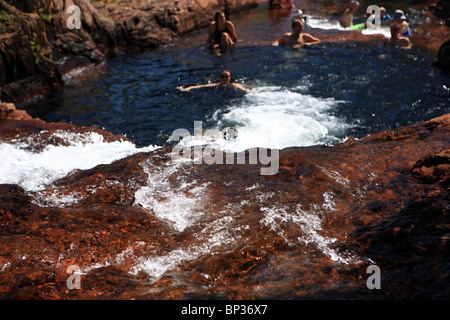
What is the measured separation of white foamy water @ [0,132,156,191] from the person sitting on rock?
26.9ft

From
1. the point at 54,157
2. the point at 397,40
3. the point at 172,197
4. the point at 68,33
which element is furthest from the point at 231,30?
the point at 172,197

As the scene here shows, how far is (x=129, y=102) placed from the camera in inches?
307

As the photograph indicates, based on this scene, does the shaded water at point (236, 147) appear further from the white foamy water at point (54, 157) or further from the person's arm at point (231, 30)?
the person's arm at point (231, 30)

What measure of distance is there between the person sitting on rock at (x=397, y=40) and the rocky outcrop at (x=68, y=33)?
673 cm

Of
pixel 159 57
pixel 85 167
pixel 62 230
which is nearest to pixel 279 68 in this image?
pixel 159 57

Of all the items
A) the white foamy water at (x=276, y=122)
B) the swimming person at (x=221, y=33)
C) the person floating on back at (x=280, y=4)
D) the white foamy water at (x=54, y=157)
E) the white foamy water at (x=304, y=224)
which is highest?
the person floating on back at (x=280, y=4)

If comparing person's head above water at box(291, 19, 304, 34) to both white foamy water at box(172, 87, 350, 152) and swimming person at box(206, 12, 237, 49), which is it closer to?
swimming person at box(206, 12, 237, 49)

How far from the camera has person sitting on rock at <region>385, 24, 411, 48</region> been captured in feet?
33.8

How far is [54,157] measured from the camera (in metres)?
5.07

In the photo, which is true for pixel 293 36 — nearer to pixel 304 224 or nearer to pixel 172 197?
pixel 172 197

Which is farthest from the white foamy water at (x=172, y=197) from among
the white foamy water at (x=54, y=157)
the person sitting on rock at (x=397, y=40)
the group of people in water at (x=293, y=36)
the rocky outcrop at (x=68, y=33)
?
the person sitting on rock at (x=397, y=40)

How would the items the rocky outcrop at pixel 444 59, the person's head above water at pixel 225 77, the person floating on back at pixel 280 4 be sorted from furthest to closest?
the person floating on back at pixel 280 4, the rocky outcrop at pixel 444 59, the person's head above water at pixel 225 77

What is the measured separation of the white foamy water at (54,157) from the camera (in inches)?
172
